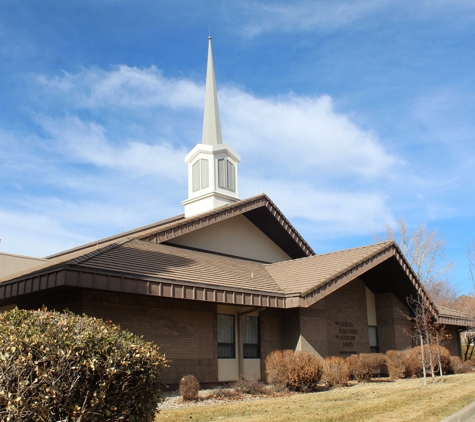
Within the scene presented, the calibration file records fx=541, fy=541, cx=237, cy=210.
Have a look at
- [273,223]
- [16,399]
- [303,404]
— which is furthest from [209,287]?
[16,399]

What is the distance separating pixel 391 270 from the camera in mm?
21688

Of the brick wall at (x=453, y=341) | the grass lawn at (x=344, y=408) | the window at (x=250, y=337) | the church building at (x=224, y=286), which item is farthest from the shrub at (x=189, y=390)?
the brick wall at (x=453, y=341)

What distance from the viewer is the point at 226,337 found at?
17078mm

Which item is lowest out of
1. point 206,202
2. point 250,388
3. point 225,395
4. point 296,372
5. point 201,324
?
point 225,395

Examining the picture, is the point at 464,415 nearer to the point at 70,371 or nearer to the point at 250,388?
the point at 250,388

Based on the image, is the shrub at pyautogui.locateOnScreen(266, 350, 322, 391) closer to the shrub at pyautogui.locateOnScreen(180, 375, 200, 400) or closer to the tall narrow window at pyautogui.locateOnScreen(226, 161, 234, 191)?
the shrub at pyautogui.locateOnScreen(180, 375, 200, 400)

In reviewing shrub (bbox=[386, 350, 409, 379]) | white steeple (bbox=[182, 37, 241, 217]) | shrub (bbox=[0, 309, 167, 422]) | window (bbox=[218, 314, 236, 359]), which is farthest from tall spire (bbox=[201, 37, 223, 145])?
shrub (bbox=[0, 309, 167, 422])

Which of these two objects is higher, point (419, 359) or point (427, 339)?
point (427, 339)

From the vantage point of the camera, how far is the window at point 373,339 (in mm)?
22559

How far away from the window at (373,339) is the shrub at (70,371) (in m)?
17.7

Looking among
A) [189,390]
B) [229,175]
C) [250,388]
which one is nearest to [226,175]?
[229,175]

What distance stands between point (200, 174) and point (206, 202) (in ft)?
4.41

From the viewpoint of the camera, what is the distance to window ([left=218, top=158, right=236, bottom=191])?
2305cm

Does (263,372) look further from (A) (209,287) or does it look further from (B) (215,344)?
(A) (209,287)
